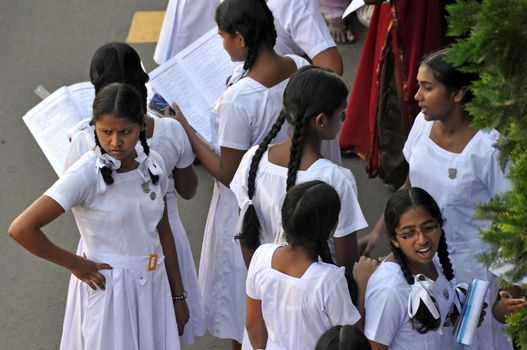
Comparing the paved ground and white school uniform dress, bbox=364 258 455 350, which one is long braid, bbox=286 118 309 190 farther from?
the paved ground

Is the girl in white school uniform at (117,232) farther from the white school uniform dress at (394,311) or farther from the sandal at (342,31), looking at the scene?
the sandal at (342,31)

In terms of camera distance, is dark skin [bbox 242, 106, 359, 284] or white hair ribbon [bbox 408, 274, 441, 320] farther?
dark skin [bbox 242, 106, 359, 284]

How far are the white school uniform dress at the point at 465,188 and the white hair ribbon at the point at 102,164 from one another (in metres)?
1.18

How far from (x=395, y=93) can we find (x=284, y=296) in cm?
262

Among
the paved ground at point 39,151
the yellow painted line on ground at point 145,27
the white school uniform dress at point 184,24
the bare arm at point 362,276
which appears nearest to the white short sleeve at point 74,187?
the bare arm at point 362,276

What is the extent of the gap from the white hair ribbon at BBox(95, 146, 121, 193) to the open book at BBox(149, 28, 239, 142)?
2.47 feet

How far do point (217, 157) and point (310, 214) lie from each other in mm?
1020

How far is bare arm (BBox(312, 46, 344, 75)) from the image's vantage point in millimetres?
4668

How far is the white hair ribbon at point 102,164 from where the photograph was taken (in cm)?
333

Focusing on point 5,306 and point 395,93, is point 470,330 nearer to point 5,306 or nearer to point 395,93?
point 395,93

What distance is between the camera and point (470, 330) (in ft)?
10.6

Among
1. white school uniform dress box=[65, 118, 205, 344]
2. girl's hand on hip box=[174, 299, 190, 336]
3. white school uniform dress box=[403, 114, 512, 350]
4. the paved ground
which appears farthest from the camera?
the paved ground

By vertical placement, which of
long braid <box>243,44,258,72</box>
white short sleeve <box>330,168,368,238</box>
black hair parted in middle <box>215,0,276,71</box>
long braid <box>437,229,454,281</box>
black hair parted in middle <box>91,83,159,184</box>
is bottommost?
long braid <box>437,229,454,281</box>

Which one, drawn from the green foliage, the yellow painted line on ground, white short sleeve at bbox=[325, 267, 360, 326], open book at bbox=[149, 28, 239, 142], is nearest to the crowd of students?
white short sleeve at bbox=[325, 267, 360, 326]
